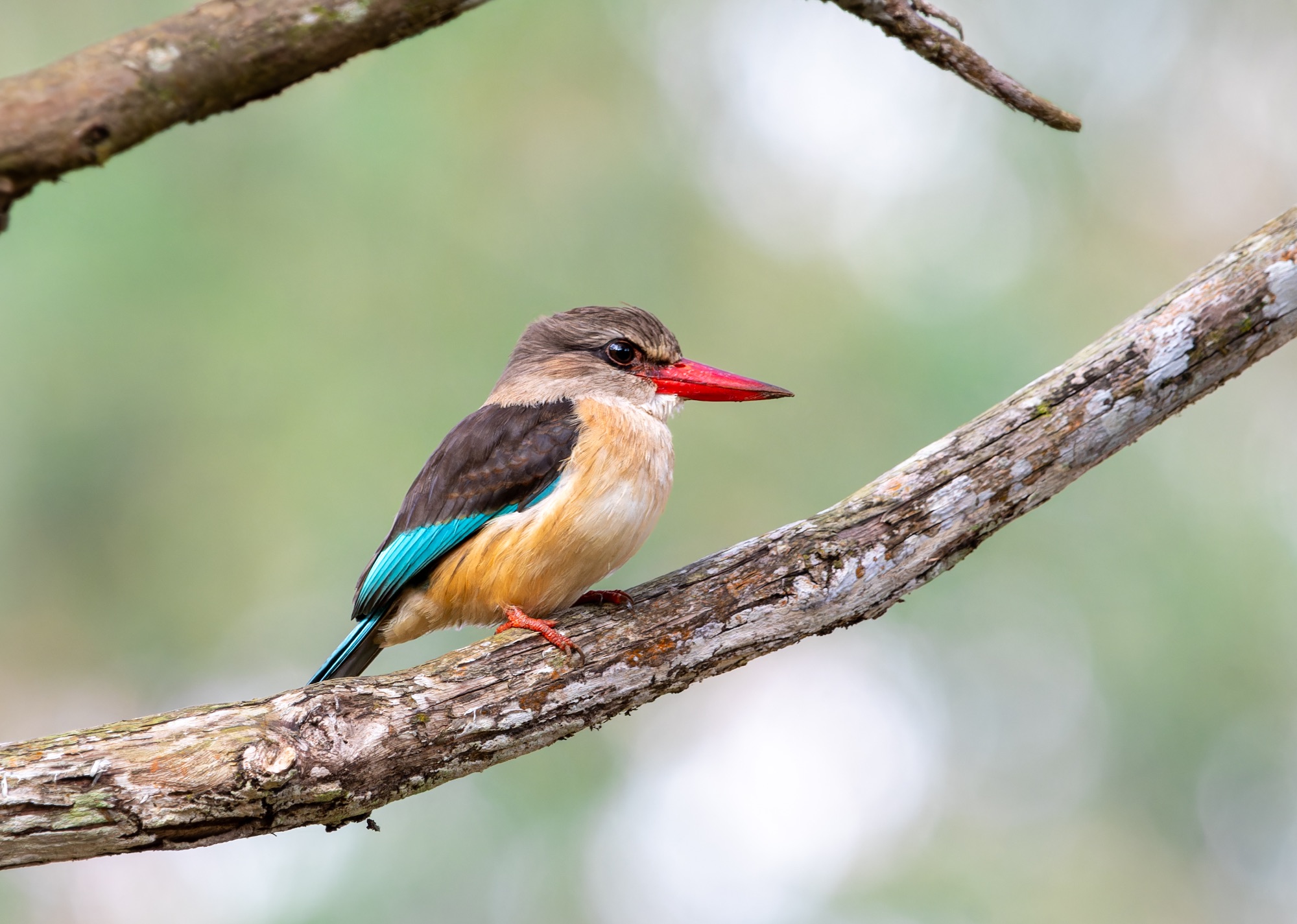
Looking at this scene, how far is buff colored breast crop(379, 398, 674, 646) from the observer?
305cm

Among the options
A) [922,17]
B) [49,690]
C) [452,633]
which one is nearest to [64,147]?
[922,17]

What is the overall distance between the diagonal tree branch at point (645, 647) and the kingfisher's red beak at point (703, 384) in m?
0.57

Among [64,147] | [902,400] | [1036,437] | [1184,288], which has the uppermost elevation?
[902,400]

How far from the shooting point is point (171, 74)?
1751 millimetres

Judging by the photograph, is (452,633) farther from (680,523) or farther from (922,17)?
(922,17)

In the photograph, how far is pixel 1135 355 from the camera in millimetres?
3004

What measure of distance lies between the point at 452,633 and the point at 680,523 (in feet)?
4.12

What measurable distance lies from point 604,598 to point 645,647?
0.36m

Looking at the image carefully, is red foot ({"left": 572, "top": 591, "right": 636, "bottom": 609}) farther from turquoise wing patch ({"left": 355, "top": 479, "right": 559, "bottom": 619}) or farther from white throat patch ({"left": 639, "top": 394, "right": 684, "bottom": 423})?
white throat patch ({"left": 639, "top": 394, "right": 684, "bottom": 423})

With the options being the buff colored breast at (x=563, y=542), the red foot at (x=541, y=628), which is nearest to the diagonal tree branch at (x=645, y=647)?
the red foot at (x=541, y=628)

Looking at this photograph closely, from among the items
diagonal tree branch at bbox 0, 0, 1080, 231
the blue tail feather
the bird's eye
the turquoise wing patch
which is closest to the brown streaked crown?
the bird's eye

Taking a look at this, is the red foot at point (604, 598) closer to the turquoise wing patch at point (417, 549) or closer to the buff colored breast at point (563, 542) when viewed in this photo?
the buff colored breast at point (563, 542)

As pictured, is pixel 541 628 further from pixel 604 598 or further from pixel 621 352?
pixel 621 352

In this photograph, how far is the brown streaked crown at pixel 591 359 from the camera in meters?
3.55
